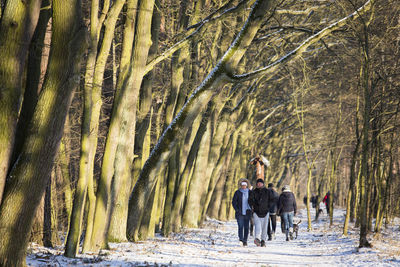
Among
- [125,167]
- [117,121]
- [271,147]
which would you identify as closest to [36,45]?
[117,121]

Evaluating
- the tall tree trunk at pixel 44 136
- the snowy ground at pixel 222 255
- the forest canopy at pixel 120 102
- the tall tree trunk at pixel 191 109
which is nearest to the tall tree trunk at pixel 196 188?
the forest canopy at pixel 120 102

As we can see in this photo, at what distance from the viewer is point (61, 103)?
21.7 feet

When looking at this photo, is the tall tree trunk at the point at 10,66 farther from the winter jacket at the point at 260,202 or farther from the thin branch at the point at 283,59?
the winter jacket at the point at 260,202

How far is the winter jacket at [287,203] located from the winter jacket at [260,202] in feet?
9.97

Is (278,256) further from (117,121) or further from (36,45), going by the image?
(36,45)

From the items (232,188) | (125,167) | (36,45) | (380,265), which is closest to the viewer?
(36,45)

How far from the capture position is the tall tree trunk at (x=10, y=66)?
6121mm

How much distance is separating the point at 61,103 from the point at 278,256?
7.74 metres

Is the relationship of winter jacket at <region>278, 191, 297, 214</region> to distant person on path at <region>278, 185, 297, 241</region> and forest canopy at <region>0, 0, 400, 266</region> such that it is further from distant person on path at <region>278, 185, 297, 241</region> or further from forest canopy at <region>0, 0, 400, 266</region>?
forest canopy at <region>0, 0, 400, 266</region>

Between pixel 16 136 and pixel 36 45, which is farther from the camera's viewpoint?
pixel 36 45

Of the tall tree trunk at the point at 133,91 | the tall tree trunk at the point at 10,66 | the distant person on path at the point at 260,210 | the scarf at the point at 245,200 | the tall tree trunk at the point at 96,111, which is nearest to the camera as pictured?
the tall tree trunk at the point at 10,66

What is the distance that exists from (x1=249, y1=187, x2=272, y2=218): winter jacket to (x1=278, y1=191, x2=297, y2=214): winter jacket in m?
3.04

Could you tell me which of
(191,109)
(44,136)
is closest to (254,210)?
(191,109)

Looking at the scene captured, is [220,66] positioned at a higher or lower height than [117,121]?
higher
